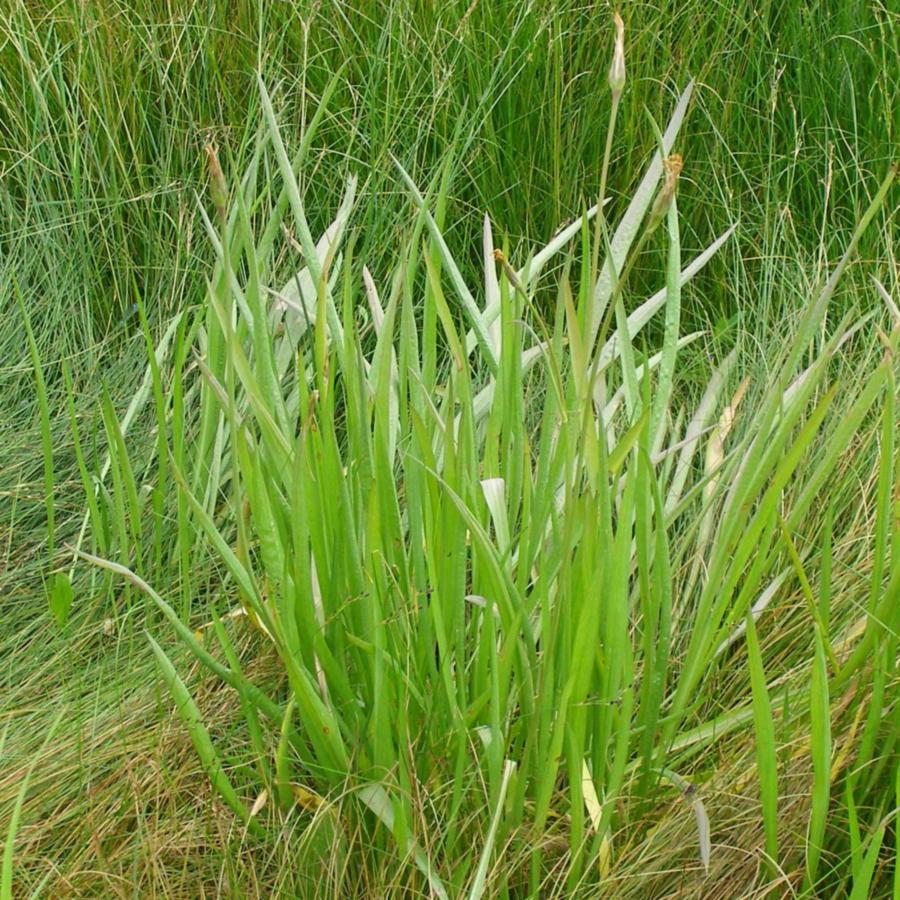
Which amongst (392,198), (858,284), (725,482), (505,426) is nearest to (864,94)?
(858,284)

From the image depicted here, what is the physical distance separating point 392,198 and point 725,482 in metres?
0.83

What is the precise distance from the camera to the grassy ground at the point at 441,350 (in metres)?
1.14

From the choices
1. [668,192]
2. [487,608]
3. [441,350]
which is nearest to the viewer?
[668,192]

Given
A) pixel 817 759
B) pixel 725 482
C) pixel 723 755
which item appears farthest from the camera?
pixel 725 482

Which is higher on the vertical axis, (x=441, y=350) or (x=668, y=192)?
(x=668, y=192)

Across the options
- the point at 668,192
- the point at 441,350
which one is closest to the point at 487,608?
the point at 668,192

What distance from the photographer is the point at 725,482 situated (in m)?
1.40

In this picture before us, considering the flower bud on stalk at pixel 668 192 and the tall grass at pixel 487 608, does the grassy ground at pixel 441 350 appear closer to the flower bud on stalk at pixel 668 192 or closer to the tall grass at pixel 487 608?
the tall grass at pixel 487 608

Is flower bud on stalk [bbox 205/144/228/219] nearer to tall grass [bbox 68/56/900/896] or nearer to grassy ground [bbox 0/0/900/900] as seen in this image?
tall grass [bbox 68/56/900/896]

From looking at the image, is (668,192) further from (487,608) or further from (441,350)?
(441,350)

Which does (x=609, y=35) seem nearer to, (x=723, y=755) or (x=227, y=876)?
(x=723, y=755)

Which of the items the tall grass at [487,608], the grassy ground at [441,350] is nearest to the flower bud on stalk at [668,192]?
the tall grass at [487,608]

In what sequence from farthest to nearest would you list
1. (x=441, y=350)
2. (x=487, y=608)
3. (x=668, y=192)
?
(x=441, y=350)
(x=487, y=608)
(x=668, y=192)

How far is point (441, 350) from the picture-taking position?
2.03 metres
